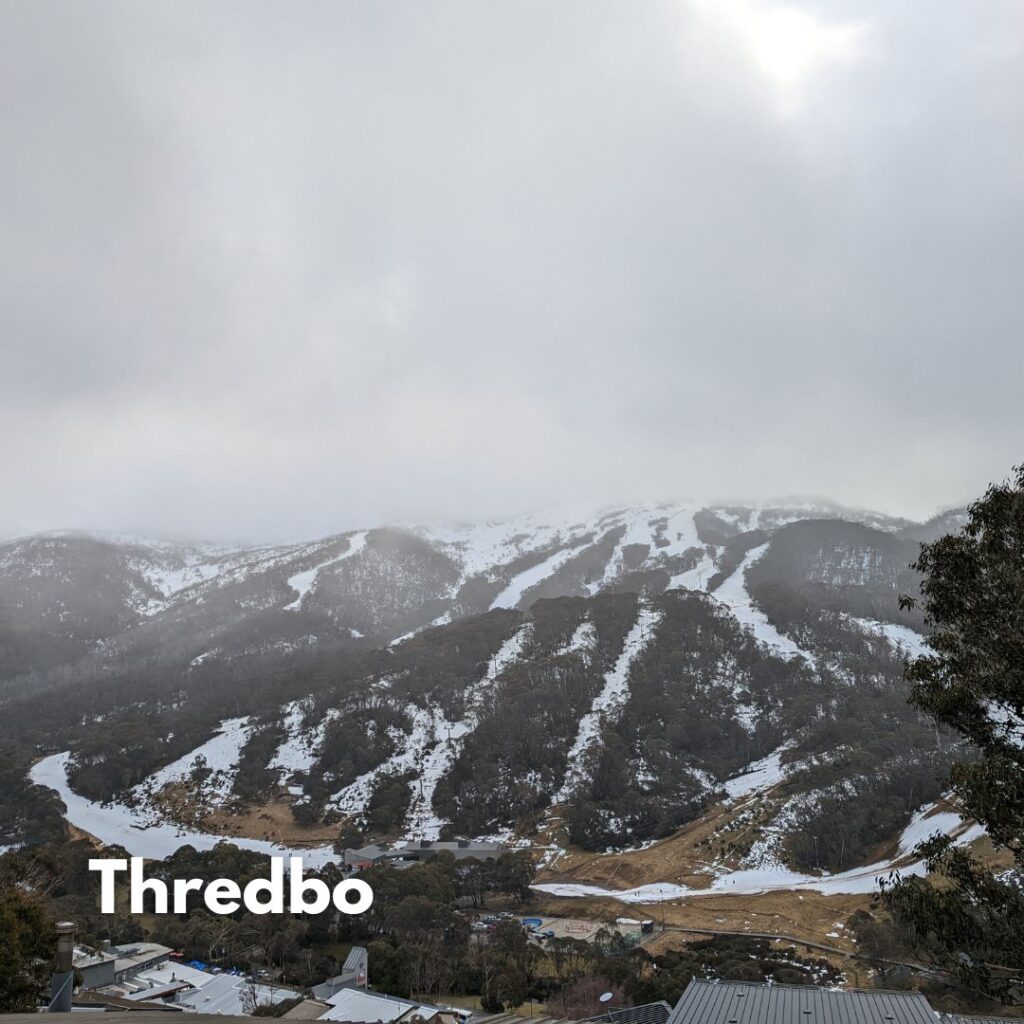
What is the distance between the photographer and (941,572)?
41.7ft

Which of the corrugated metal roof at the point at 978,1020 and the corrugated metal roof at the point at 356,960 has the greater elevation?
the corrugated metal roof at the point at 978,1020

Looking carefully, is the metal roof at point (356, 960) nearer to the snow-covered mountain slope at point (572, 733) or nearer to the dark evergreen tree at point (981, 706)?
the dark evergreen tree at point (981, 706)

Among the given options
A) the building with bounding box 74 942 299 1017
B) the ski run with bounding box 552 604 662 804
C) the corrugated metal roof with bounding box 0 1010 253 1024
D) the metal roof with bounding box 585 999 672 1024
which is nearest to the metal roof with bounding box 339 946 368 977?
the building with bounding box 74 942 299 1017

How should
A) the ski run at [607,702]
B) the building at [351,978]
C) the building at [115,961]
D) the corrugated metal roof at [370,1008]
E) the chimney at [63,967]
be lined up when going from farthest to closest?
1. the ski run at [607,702]
2. the building at [351,978]
3. the building at [115,961]
4. the corrugated metal roof at [370,1008]
5. the chimney at [63,967]

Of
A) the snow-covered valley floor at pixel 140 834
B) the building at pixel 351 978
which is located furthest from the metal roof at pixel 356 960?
the snow-covered valley floor at pixel 140 834

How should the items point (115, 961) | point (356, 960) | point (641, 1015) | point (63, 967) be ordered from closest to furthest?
1. point (63, 967)
2. point (641, 1015)
3. point (115, 961)
4. point (356, 960)

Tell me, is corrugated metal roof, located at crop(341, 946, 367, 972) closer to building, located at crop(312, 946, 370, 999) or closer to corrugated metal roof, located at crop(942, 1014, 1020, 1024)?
building, located at crop(312, 946, 370, 999)

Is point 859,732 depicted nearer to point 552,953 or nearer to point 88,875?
point 552,953

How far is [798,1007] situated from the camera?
19.6 metres

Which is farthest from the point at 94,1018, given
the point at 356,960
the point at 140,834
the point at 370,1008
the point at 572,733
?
the point at 572,733

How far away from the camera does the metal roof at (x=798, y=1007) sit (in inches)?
746

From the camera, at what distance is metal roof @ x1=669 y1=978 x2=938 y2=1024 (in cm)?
1894

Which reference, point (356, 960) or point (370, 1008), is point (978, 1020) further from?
point (356, 960)

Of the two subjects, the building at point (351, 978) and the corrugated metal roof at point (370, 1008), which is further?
the building at point (351, 978)
